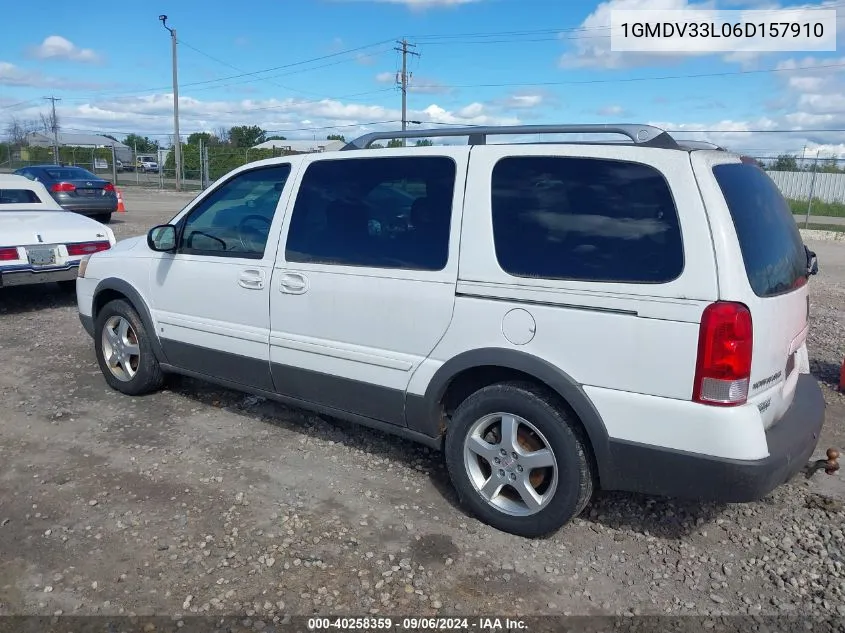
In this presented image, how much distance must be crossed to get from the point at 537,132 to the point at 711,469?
187 centimetres

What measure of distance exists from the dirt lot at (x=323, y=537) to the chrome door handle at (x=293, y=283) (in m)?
1.06

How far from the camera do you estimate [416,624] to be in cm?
285

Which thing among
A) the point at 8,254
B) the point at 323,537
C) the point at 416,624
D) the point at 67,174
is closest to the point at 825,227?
the point at 8,254

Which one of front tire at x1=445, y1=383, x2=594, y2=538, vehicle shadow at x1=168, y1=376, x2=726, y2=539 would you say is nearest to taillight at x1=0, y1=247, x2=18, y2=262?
vehicle shadow at x1=168, y1=376, x2=726, y2=539

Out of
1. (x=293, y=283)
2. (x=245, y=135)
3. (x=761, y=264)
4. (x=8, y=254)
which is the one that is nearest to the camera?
(x=761, y=264)

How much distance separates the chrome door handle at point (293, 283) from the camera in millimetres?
4113

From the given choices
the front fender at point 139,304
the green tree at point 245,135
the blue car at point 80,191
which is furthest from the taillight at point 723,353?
the green tree at point 245,135

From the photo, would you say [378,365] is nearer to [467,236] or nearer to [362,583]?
[467,236]

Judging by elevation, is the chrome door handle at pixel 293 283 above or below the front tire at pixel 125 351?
above

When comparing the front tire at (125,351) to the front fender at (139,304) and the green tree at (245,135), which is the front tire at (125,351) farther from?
the green tree at (245,135)

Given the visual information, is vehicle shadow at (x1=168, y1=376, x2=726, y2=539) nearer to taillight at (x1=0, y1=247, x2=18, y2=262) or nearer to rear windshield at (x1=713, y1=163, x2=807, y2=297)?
rear windshield at (x1=713, y1=163, x2=807, y2=297)

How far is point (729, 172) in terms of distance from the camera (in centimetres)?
314

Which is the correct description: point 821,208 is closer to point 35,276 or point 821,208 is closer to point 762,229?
point 762,229

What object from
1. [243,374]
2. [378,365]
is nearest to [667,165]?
[378,365]
